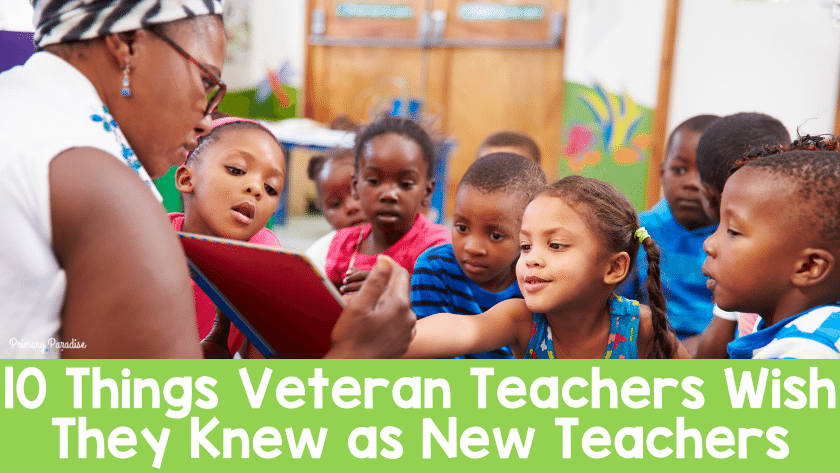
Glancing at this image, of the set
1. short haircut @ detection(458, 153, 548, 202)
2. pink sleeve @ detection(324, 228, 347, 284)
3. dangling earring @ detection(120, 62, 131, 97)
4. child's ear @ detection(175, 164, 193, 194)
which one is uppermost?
dangling earring @ detection(120, 62, 131, 97)

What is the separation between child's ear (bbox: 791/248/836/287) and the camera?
128 centimetres

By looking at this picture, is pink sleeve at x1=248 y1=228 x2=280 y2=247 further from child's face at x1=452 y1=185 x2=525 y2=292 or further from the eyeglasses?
the eyeglasses

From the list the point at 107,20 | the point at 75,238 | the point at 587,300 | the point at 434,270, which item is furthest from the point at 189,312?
the point at 434,270

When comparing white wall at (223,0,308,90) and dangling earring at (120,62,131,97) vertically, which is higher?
white wall at (223,0,308,90)

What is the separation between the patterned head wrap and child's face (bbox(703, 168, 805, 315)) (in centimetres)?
109

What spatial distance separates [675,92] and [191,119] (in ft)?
17.1

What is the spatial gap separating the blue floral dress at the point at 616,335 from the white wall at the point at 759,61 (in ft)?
13.2

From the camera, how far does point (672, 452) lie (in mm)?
946

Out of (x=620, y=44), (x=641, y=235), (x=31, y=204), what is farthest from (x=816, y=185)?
(x=620, y=44)

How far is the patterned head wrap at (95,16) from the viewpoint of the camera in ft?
2.99

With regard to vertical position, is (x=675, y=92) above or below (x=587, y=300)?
above

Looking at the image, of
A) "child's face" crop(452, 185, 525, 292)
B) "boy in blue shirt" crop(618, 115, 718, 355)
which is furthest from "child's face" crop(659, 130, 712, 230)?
"child's face" crop(452, 185, 525, 292)

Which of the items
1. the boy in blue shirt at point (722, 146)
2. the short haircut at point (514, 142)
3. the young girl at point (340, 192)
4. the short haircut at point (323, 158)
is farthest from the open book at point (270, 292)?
the short haircut at point (514, 142)

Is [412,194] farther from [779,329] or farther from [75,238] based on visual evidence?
[75,238]
